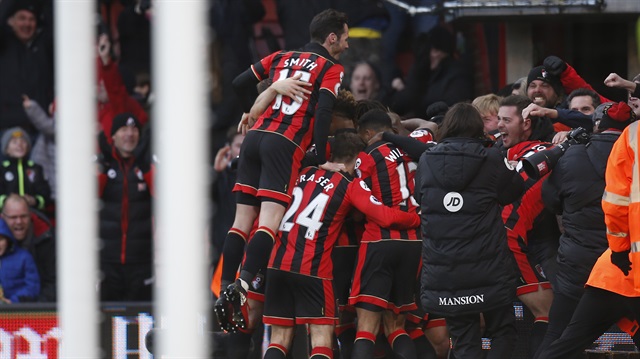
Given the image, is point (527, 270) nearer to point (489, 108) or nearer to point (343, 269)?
point (343, 269)

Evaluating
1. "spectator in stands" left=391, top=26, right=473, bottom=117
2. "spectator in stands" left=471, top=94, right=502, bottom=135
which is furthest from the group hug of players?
"spectator in stands" left=391, top=26, right=473, bottom=117

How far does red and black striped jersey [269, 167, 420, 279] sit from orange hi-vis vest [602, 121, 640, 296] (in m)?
1.83

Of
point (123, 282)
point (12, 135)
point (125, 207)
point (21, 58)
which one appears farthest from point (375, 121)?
point (21, 58)

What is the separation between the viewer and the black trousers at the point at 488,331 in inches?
272

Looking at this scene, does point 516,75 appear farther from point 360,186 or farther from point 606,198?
point 606,198

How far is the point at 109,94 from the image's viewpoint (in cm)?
1148

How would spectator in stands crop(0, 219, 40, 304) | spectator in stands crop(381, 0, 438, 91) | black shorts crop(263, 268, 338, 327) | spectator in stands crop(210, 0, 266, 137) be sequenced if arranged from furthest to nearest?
spectator in stands crop(210, 0, 266, 137), spectator in stands crop(381, 0, 438, 91), spectator in stands crop(0, 219, 40, 304), black shorts crop(263, 268, 338, 327)

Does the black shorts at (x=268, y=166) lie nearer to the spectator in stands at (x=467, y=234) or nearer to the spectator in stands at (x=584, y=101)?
the spectator in stands at (x=467, y=234)

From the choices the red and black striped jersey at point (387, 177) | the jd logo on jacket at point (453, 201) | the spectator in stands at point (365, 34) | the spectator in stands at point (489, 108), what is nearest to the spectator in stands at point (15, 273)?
the spectator in stands at point (365, 34)

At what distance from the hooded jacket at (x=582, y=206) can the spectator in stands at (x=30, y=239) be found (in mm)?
5314

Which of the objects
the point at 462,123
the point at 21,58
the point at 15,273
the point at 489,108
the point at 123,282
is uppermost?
the point at 21,58

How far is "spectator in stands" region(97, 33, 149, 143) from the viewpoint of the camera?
11.2 m

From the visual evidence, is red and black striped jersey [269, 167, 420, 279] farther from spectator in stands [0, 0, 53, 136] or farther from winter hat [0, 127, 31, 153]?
spectator in stands [0, 0, 53, 136]

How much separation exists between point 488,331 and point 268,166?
1.70m
